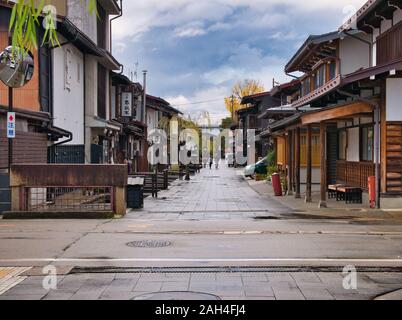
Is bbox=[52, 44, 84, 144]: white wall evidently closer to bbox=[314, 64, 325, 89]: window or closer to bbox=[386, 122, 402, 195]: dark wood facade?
bbox=[314, 64, 325, 89]: window

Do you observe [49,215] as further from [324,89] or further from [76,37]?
[76,37]

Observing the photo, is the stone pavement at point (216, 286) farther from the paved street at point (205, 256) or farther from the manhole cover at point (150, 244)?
the manhole cover at point (150, 244)

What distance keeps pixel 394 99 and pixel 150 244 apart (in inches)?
384

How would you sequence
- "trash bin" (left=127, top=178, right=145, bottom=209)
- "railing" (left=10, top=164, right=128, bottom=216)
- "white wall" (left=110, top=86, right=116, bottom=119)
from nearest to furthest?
"railing" (left=10, top=164, right=128, bottom=216) < "trash bin" (left=127, top=178, right=145, bottom=209) < "white wall" (left=110, top=86, right=116, bottom=119)

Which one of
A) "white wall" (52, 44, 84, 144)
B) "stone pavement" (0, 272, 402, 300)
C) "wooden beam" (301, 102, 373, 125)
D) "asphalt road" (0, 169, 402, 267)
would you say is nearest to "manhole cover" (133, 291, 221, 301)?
"stone pavement" (0, 272, 402, 300)

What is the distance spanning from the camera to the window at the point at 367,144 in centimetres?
1894

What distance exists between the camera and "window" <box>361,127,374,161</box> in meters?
18.9

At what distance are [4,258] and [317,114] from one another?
41.9ft

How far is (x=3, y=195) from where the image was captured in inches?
632

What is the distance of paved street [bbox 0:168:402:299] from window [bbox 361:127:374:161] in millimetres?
4845

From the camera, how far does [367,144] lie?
19.6m

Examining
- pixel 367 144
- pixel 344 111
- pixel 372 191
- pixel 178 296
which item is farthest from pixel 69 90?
pixel 178 296
